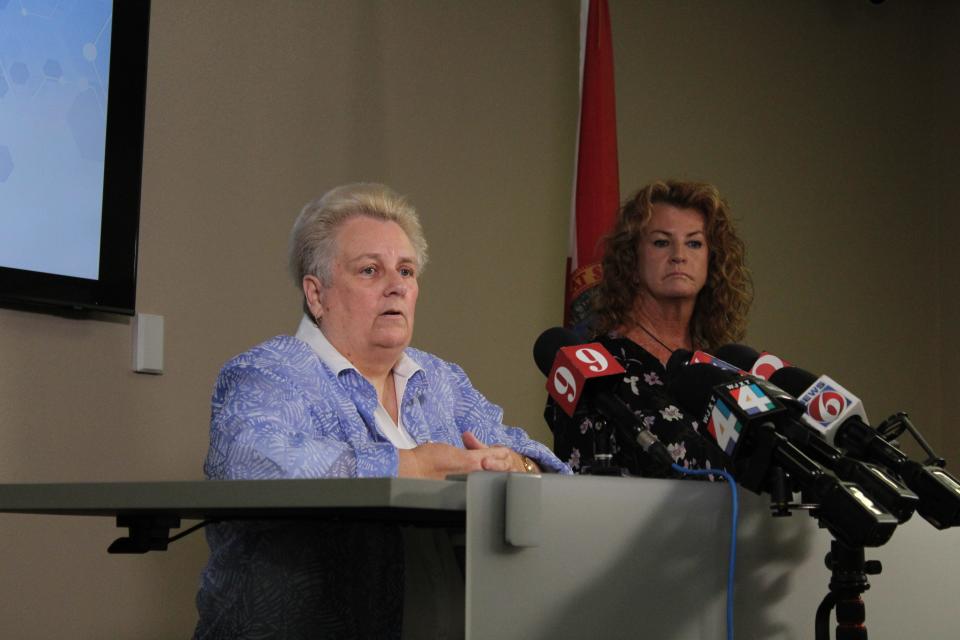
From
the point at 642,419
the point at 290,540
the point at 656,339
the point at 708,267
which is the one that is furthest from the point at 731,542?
the point at 708,267

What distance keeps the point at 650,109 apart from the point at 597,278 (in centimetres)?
121

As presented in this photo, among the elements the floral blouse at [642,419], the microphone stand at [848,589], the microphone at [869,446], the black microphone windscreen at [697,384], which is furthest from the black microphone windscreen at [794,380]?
the floral blouse at [642,419]

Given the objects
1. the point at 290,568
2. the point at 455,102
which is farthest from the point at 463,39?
Result: the point at 290,568

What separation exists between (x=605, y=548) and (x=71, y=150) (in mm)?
2018

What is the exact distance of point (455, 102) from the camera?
3.97 m

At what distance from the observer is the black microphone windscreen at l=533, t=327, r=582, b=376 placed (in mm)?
1979

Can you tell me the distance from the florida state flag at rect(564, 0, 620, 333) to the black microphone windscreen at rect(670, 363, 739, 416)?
6.64 feet

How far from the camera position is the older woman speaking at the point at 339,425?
1.84 m

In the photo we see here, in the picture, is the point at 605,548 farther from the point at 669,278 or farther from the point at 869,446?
the point at 669,278

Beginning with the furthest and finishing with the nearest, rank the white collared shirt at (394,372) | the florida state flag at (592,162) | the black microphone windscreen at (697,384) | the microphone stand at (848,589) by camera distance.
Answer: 1. the florida state flag at (592,162)
2. the white collared shirt at (394,372)
3. the black microphone windscreen at (697,384)
4. the microphone stand at (848,589)

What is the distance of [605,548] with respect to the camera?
134 cm

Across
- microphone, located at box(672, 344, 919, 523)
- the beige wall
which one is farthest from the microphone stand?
the beige wall

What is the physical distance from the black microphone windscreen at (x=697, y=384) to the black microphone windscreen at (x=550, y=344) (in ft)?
1.25

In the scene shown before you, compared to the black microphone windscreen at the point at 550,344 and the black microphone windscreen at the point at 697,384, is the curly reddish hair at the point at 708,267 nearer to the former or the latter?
the black microphone windscreen at the point at 550,344
